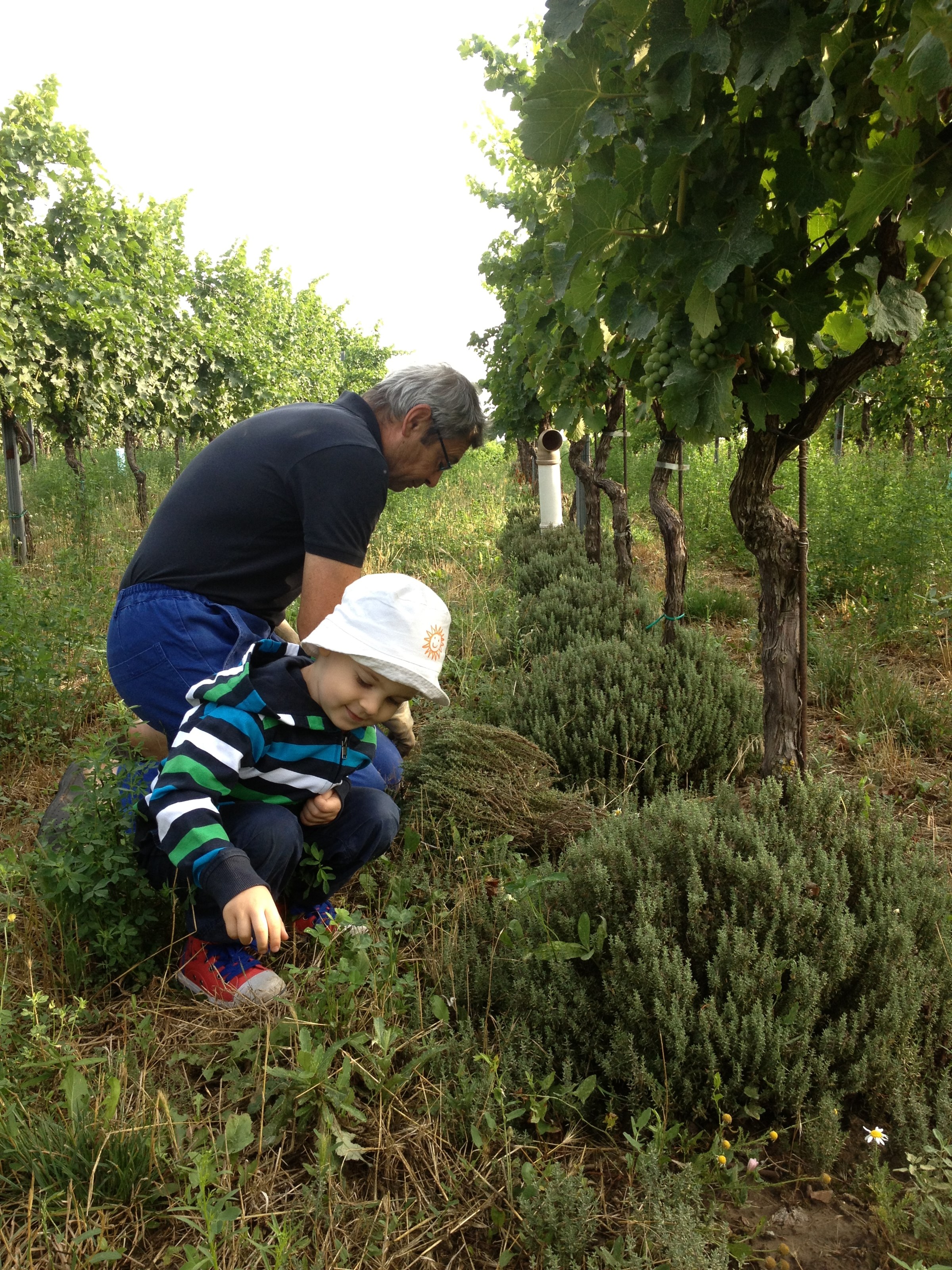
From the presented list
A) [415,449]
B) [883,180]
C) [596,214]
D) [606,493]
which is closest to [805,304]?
[883,180]

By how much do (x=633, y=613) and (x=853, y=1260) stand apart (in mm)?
3694

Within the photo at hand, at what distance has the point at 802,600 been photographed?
2.60 m

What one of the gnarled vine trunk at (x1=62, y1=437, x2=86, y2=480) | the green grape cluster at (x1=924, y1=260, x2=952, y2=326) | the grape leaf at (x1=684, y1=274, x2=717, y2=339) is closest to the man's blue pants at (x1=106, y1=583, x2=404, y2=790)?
the grape leaf at (x1=684, y1=274, x2=717, y2=339)

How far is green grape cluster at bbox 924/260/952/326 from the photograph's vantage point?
84.0 inches

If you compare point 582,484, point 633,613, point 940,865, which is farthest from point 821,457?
point 940,865

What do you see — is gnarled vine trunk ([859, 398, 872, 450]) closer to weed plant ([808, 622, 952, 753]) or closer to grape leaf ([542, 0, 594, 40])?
weed plant ([808, 622, 952, 753])

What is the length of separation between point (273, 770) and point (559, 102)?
1810 mm

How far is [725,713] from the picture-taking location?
141 inches

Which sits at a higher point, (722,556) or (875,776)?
(722,556)

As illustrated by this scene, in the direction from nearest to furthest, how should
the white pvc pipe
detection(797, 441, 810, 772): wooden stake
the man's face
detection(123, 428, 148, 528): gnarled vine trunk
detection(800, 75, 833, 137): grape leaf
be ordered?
detection(800, 75, 833, 137): grape leaf, detection(797, 441, 810, 772): wooden stake, the man's face, the white pvc pipe, detection(123, 428, 148, 528): gnarled vine trunk

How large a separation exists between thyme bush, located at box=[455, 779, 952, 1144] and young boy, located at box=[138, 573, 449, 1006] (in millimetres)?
507

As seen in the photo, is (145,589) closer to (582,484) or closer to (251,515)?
(251,515)

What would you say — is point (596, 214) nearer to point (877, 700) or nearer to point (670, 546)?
point (670, 546)

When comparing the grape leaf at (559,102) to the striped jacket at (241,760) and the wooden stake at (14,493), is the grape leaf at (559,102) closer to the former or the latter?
the striped jacket at (241,760)
